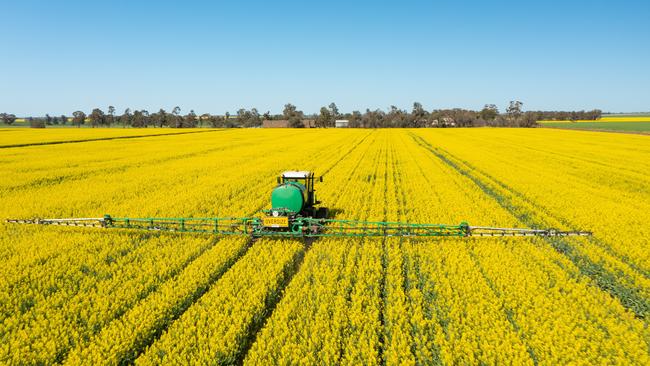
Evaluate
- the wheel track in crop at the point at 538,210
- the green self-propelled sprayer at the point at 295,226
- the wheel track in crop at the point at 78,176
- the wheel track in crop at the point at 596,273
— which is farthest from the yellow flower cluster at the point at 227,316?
the wheel track in crop at the point at 78,176

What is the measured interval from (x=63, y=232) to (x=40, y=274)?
462 cm

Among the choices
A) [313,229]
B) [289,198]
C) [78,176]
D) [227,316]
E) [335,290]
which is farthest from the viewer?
[78,176]

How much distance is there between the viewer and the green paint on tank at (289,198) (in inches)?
535

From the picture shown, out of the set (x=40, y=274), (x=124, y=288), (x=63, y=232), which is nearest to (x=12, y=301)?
(x=40, y=274)

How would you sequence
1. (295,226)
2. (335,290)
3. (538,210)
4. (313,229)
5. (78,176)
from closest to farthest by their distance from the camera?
(335,290) < (313,229) < (295,226) < (538,210) < (78,176)

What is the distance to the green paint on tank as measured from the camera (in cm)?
1358

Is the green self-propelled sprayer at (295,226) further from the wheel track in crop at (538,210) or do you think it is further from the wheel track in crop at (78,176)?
the wheel track in crop at (78,176)

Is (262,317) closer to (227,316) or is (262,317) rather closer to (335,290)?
(227,316)

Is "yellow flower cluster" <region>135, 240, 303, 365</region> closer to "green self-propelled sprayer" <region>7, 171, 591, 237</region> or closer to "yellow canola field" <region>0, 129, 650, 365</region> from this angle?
"yellow canola field" <region>0, 129, 650, 365</region>

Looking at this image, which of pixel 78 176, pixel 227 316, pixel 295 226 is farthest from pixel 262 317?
pixel 78 176

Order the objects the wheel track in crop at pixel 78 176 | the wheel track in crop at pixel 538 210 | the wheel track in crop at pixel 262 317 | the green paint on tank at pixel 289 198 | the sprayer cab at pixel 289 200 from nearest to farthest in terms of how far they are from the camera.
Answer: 1. the wheel track in crop at pixel 262 317
2. the wheel track in crop at pixel 538 210
3. the sprayer cab at pixel 289 200
4. the green paint on tank at pixel 289 198
5. the wheel track in crop at pixel 78 176

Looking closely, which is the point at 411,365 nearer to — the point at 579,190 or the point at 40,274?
Result: the point at 40,274

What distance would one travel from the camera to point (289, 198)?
13609mm

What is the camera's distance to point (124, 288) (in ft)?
30.3
